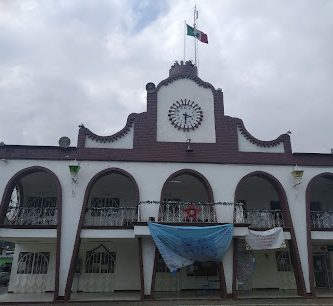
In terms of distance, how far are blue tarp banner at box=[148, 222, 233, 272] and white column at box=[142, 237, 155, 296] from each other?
33.7 inches

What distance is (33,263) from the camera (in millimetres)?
18922

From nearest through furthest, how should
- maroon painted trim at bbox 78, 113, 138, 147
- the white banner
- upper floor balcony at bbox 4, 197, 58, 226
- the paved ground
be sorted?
the paved ground → the white banner → upper floor balcony at bbox 4, 197, 58, 226 → maroon painted trim at bbox 78, 113, 138, 147

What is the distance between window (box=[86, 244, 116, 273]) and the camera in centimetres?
1856

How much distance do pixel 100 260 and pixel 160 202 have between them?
542cm

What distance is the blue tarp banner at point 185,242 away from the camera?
1469cm

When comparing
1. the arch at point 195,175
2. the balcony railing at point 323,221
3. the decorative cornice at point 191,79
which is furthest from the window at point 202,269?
the decorative cornice at point 191,79

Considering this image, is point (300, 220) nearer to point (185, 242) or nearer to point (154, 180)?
point (185, 242)

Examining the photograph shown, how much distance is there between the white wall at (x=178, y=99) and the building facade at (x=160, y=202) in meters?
0.05

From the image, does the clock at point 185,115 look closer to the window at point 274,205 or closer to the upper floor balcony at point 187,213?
the upper floor balcony at point 187,213

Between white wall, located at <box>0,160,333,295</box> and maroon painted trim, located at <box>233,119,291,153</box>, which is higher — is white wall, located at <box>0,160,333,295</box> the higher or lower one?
the lower one

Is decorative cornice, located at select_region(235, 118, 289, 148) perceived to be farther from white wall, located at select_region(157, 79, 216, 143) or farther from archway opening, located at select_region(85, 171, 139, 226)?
archway opening, located at select_region(85, 171, 139, 226)

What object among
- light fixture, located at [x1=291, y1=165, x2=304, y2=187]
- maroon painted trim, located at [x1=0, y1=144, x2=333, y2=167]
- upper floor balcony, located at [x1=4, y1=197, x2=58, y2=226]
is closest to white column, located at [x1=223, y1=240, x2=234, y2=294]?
maroon painted trim, located at [x1=0, y1=144, x2=333, y2=167]

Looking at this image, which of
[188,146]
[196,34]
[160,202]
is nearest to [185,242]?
[160,202]

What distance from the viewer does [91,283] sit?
18188 millimetres
